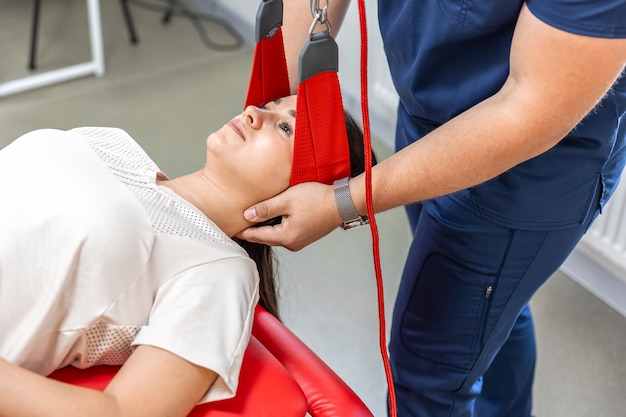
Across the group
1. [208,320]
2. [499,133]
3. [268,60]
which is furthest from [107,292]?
[499,133]

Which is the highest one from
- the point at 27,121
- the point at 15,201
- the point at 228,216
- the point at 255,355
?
the point at 15,201

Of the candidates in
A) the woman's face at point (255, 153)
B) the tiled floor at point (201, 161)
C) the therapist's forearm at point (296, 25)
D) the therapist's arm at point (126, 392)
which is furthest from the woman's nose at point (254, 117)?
the tiled floor at point (201, 161)

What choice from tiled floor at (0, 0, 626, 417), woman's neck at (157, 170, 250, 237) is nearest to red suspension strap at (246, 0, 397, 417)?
woman's neck at (157, 170, 250, 237)

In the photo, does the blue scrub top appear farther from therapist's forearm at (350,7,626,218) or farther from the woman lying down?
the woman lying down

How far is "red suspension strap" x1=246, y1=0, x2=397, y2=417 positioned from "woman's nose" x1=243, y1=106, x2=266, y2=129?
4cm

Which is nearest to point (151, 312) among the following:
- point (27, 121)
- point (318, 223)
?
point (318, 223)

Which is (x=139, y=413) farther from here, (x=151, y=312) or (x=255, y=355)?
(x=255, y=355)

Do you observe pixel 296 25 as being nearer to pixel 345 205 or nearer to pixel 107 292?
pixel 345 205

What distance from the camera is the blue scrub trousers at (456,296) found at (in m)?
1.50

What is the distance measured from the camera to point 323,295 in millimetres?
2564

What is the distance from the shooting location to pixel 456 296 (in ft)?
5.15

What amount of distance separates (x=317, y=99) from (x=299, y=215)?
21cm

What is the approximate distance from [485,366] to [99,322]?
0.80 meters

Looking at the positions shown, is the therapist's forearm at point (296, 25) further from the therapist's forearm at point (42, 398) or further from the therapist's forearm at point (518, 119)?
the therapist's forearm at point (42, 398)
